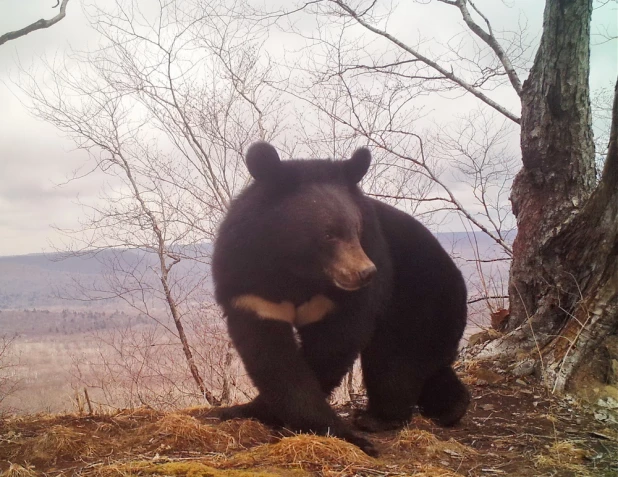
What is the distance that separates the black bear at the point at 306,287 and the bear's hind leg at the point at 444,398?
32mm

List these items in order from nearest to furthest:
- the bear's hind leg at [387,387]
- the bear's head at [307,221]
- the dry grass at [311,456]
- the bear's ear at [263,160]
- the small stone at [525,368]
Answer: the dry grass at [311,456] → the bear's head at [307,221] → the bear's ear at [263,160] → the bear's hind leg at [387,387] → the small stone at [525,368]

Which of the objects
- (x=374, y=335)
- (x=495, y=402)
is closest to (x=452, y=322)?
(x=374, y=335)

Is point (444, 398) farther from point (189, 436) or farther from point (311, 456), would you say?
point (189, 436)

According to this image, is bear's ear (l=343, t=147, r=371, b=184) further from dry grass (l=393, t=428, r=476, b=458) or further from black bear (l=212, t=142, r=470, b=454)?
dry grass (l=393, t=428, r=476, b=458)

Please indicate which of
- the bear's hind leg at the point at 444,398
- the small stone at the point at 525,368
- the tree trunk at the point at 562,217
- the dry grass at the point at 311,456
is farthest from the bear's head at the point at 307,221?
the small stone at the point at 525,368

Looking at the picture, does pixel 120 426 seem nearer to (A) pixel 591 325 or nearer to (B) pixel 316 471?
(B) pixel 316 471

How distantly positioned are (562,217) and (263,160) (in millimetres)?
2708

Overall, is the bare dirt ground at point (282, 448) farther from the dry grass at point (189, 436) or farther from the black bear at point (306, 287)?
the black bear at point (306, 287)

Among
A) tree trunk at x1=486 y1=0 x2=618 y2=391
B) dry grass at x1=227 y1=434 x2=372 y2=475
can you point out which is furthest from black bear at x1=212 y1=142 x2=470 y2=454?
tree trunk at x1=486 y1=0 x2=618 y2=391

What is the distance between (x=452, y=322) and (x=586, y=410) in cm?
106

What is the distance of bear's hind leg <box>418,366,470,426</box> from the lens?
327 centimetres

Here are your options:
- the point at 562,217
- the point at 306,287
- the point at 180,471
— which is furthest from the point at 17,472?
the point at 562,217

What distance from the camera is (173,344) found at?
433 inches

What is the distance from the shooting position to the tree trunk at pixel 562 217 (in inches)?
140
